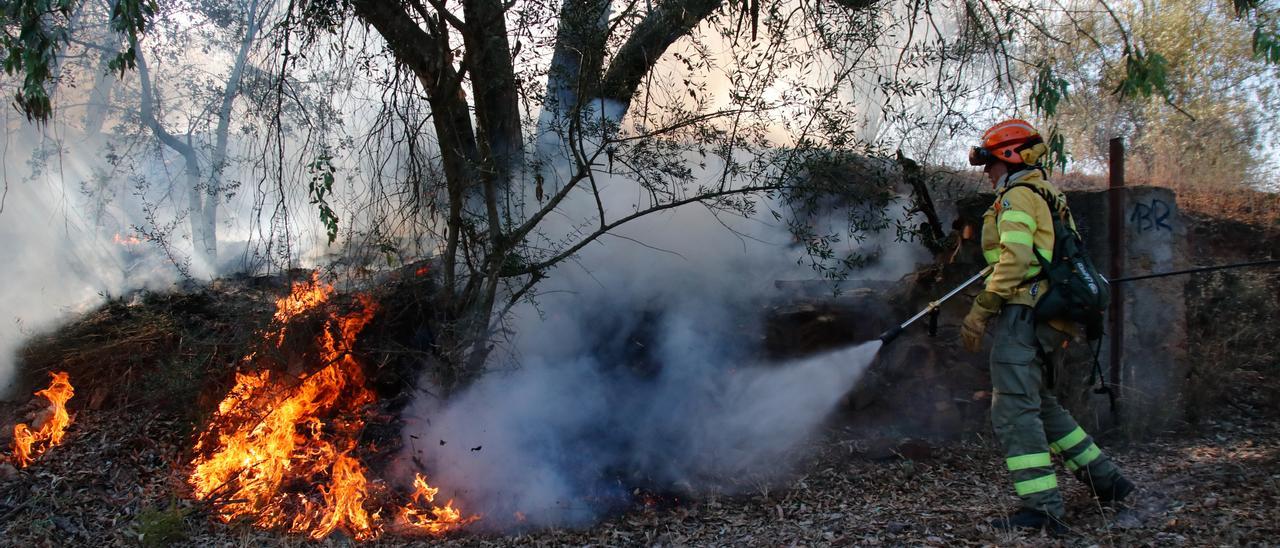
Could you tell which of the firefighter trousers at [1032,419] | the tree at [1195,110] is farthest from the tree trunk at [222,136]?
the tree at [1195,110]

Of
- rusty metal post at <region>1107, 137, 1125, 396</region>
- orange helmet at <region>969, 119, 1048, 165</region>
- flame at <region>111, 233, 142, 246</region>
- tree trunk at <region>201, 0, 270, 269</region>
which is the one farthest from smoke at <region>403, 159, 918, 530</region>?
flame at <region>111, 233, 142, 246</region>

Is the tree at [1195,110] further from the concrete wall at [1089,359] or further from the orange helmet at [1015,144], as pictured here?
the orange helmet at [1015,144]

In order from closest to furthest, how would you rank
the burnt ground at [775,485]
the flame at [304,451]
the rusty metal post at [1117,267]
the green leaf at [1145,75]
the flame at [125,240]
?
1. the burnt ground at [775,485]
2. the green leaf at [1145,75]
3. the flame at [304,451]
4. the rusty metal post at [1117,267]
5. the flame at [125,240]

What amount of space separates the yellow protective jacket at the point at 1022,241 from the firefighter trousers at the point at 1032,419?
4.6 inches

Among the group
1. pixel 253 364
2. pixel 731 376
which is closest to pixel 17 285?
pixel 253 364

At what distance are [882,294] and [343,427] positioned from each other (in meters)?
4.58

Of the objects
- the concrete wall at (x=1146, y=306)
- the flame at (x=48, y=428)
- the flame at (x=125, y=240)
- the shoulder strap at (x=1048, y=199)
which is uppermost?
the flame at (x=125, y=240)

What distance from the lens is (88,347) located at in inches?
251

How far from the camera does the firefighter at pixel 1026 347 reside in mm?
3799

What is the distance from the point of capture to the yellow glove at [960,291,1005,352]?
392cm

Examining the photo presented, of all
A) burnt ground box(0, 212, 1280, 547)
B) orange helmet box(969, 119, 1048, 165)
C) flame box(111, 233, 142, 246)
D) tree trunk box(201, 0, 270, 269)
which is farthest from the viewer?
flame box(111, 233, 142, 246)

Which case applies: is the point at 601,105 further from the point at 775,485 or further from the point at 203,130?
the point at 203,130

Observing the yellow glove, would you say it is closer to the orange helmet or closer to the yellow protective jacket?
the yellow protective jacket

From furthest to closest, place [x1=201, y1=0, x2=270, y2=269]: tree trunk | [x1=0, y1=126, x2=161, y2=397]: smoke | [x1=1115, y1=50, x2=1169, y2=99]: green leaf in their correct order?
[x1=201, y1=0, x2=270, y2=269]: tree trunk < [x1=0, y1=126, x2=161, y2=397]: smoke < [x1=1115, y1=50, x2=1169, y2=99]: green leaf
